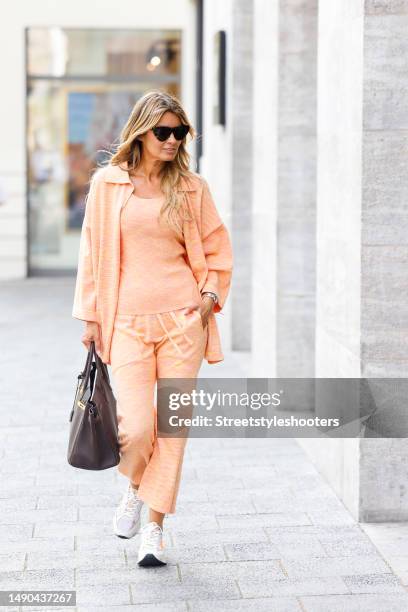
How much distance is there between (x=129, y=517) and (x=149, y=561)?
8.5 inches

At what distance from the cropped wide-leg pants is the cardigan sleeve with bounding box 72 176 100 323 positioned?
4.8 inches

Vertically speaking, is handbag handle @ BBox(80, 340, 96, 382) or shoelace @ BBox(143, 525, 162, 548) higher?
handbag handle @ BBox(80, 340, 96, 382)

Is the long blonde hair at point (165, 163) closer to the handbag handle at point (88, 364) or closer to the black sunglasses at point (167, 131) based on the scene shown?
the black sunglasses at point (167, 131)

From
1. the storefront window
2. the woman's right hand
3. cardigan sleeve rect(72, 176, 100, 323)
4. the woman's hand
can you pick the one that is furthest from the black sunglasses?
the storefront window

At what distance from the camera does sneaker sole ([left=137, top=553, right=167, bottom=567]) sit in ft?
15.8

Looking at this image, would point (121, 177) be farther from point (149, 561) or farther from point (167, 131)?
point (149, 561)

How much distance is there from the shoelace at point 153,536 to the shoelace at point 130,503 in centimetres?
13

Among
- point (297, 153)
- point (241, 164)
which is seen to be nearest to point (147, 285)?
point (297, 153)

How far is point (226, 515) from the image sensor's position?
18.5 ft

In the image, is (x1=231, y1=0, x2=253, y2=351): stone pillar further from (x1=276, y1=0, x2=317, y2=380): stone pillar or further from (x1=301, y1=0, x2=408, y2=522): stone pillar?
(x1=301, y1=0, x2=408, y2=522): stone pillar

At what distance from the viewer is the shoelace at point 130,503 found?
4949mm

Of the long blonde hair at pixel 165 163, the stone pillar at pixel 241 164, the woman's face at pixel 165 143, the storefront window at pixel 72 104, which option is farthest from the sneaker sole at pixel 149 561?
the storefront window at pixel 72 104

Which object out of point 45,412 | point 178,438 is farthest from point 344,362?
point 45,412

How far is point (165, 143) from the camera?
471 cm
